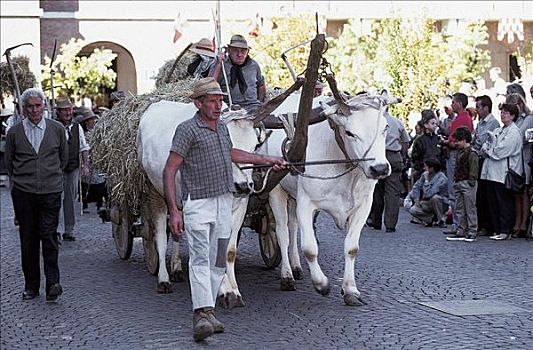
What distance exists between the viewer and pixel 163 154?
1018 centimetres

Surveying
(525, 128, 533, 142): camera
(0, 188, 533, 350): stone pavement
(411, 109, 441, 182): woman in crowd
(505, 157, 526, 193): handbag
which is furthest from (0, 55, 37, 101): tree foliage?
(525, 128, 533, 142): camera

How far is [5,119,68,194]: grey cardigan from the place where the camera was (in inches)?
408

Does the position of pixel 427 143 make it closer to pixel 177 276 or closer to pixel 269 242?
pixel 269 242

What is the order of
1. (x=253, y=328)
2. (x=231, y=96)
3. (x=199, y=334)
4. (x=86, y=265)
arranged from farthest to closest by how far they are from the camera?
(x=86, y=265)
(x=231, y=96)
(x=253, y=328)
(x=199, y=334)

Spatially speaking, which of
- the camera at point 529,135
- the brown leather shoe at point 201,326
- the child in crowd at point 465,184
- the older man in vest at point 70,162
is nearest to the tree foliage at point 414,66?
the child in crowd at point 465,184

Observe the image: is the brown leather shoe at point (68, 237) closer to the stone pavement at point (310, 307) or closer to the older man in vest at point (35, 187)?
the stone pavement at point (310, 307)

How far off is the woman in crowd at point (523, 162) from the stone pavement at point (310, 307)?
97 cm

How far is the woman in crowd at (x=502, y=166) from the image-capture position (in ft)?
48.8

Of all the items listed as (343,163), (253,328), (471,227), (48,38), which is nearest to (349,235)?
(343,163)

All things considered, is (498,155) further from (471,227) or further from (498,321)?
(498,321)

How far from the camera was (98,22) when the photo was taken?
40594 millimetres

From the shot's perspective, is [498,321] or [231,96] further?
[231,96]

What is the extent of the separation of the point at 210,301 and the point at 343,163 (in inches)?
81.6

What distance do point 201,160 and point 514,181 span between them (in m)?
7.57
